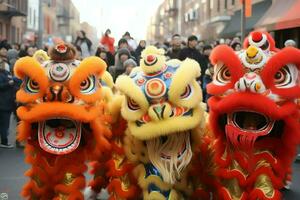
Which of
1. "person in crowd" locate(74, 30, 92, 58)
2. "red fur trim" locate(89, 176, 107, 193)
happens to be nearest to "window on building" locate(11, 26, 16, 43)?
"person in crowd" locate(74, 30, 92, 58)

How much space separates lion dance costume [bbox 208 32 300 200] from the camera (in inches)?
191

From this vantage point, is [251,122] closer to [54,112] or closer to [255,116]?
[255,116]

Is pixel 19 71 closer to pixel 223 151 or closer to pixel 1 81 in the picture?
pixel 223 151

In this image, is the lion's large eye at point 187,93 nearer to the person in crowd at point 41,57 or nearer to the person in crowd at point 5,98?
the person in crowd at point 41,57

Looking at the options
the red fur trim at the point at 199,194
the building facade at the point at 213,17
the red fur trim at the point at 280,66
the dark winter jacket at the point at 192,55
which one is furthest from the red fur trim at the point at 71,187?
the building facade at the point at 213,17

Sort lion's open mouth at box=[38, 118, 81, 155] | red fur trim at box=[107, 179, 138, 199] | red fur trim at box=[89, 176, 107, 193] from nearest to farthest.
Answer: lion's open mouth at box=[38, 118, 81, 155], red fur trim at box=[107, 179, 138, 199], red fur trim at box=[89, 176, 107, 193]

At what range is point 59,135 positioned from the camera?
5102mm

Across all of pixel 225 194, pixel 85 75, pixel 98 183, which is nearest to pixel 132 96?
pixel 85 75

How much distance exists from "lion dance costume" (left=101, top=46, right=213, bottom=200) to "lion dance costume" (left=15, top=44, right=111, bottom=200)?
320 mm

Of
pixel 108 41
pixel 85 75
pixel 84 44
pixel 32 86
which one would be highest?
pixel 108 41

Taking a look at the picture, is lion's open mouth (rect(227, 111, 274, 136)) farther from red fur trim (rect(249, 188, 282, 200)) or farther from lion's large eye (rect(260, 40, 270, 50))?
lion's large eye (rect(260, 40, 270, 50))

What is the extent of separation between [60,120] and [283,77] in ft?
6.87

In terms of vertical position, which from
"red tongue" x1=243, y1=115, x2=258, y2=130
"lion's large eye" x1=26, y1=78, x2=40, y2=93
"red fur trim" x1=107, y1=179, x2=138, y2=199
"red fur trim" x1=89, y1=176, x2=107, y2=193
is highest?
"lion's large eye" x1=26, y1=78, x2=40, y2=93

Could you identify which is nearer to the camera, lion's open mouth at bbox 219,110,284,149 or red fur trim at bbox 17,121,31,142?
lion's open mouth at bbox 219,110,284,149
